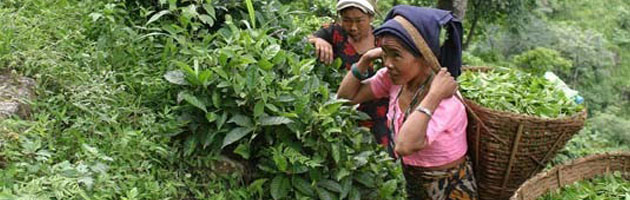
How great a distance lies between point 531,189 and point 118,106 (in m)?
1.84

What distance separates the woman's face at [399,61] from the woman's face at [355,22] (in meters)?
0.83

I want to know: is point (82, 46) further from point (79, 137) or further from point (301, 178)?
point (301, 178)

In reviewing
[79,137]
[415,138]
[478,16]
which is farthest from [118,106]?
[478,16]

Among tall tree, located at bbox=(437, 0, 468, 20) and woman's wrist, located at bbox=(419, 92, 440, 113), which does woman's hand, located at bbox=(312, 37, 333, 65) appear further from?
tall tree, located at bbox=(437, 0, 468, 20)

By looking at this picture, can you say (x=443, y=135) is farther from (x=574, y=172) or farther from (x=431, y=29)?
(x=574, y=172)

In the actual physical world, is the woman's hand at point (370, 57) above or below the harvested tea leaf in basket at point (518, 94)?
above

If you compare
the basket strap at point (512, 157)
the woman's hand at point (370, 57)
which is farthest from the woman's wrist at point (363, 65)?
the basket strap at point (512, 157)

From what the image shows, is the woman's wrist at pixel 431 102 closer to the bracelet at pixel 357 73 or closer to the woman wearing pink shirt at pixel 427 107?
the woman wearing pink shirt at pixel 427 107

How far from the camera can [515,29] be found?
488 inches

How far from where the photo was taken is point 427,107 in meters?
2.44

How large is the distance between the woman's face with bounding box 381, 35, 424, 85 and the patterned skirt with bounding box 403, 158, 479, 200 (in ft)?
1.24

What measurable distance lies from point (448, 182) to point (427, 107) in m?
0.35

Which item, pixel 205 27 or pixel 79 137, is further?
pixel 205 27

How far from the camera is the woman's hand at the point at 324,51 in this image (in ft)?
11.2
